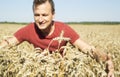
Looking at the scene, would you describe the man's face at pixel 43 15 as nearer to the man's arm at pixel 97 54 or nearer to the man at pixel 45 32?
the man at pixel 45 32

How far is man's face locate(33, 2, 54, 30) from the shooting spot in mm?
3770

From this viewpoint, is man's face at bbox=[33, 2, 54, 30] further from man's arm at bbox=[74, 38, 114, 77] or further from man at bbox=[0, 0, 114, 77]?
man's arm at bbox=[74, 38, 114, 77]

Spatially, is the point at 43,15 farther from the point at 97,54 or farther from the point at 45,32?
the point at 97,54

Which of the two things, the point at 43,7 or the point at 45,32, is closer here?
the point at 43,7

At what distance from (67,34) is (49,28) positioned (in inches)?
10.0

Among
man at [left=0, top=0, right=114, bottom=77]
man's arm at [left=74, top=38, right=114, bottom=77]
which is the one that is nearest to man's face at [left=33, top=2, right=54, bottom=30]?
man at [left=0, top=0, right=114, bottom=77]

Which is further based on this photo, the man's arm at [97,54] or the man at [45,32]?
the man at [45,32]

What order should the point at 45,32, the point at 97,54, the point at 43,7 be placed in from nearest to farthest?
1. the point at 97,54
2. the point at 43,7
3. the point at 45,32

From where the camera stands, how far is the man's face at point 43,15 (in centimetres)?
377

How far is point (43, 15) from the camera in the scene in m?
3.85

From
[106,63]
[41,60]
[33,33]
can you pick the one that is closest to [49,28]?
[33,33]

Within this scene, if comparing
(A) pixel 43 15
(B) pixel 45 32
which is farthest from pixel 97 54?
(B) pixel 45 32

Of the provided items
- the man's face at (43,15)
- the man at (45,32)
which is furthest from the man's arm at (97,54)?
the man's face at (43,15)

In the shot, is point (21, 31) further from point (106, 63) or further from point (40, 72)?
point (40, 72)
